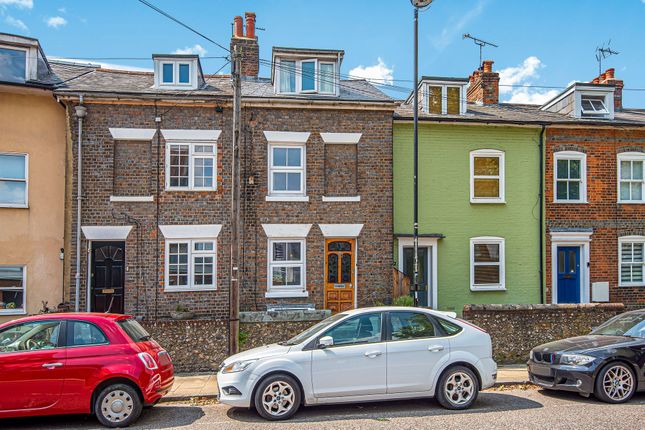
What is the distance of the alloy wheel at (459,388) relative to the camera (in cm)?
792

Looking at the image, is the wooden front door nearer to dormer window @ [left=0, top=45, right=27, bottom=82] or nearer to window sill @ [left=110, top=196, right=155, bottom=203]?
window sill @ [left=110, top=196, right=155, bottom=203]

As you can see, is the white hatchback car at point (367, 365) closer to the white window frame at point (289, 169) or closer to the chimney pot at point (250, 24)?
the white window frame at point (289, 169)

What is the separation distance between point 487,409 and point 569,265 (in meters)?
9.94

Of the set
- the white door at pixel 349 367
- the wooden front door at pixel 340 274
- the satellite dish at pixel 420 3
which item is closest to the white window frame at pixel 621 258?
the wooden front door at pixel 340 274

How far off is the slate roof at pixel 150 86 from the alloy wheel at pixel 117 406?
907 cm

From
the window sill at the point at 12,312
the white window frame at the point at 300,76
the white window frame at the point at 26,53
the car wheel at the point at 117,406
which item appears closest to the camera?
the car wheel at the point at 117,406

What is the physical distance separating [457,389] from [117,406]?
16.2 feet

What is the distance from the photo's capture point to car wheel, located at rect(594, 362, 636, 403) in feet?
27.0

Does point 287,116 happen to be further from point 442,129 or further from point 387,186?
point 442,129

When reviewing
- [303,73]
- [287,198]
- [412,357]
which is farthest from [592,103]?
[412,357]

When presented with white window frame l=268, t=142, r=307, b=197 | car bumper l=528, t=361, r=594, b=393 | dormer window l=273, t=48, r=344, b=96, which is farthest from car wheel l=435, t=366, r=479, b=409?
dormer window l=273, t=48, r=344, b=96

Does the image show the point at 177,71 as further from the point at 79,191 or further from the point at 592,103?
the point at 592,103

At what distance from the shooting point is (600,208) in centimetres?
1639

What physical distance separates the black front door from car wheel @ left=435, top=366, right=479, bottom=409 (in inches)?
381
